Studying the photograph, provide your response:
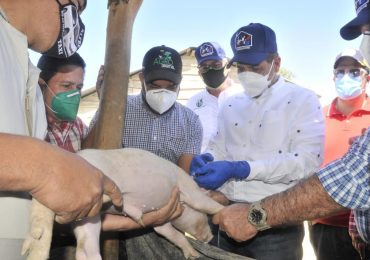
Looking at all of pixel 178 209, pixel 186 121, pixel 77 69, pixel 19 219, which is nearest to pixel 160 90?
pixel 186 121

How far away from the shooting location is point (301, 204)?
2482 millimetres

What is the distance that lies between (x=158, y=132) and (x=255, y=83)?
3.45 ft

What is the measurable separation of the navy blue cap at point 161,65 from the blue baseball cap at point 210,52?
4.23 feet

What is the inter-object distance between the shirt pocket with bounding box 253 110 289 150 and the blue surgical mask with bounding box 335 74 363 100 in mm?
1558

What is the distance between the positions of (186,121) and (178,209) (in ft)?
4.45

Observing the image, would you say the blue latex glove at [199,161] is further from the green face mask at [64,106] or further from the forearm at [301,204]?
the green face mask at [64,106]

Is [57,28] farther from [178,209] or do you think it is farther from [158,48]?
[158,48]

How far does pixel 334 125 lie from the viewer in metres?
4.70

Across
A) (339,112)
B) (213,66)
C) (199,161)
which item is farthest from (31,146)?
(213,66)

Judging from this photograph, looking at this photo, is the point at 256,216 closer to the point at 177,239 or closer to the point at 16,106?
the point at 177,239

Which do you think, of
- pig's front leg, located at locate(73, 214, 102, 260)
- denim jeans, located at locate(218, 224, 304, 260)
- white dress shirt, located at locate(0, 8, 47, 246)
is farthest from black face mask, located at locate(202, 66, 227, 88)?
white dress shirt, located at locate(0, 8, 47, 246)

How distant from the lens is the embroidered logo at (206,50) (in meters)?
5.43

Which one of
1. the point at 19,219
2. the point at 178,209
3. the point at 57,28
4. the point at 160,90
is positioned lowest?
the point at 178,209

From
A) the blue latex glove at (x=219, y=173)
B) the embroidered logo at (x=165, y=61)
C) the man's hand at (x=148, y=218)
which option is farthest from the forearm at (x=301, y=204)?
the embroidered logo at (x=165, y=61)
